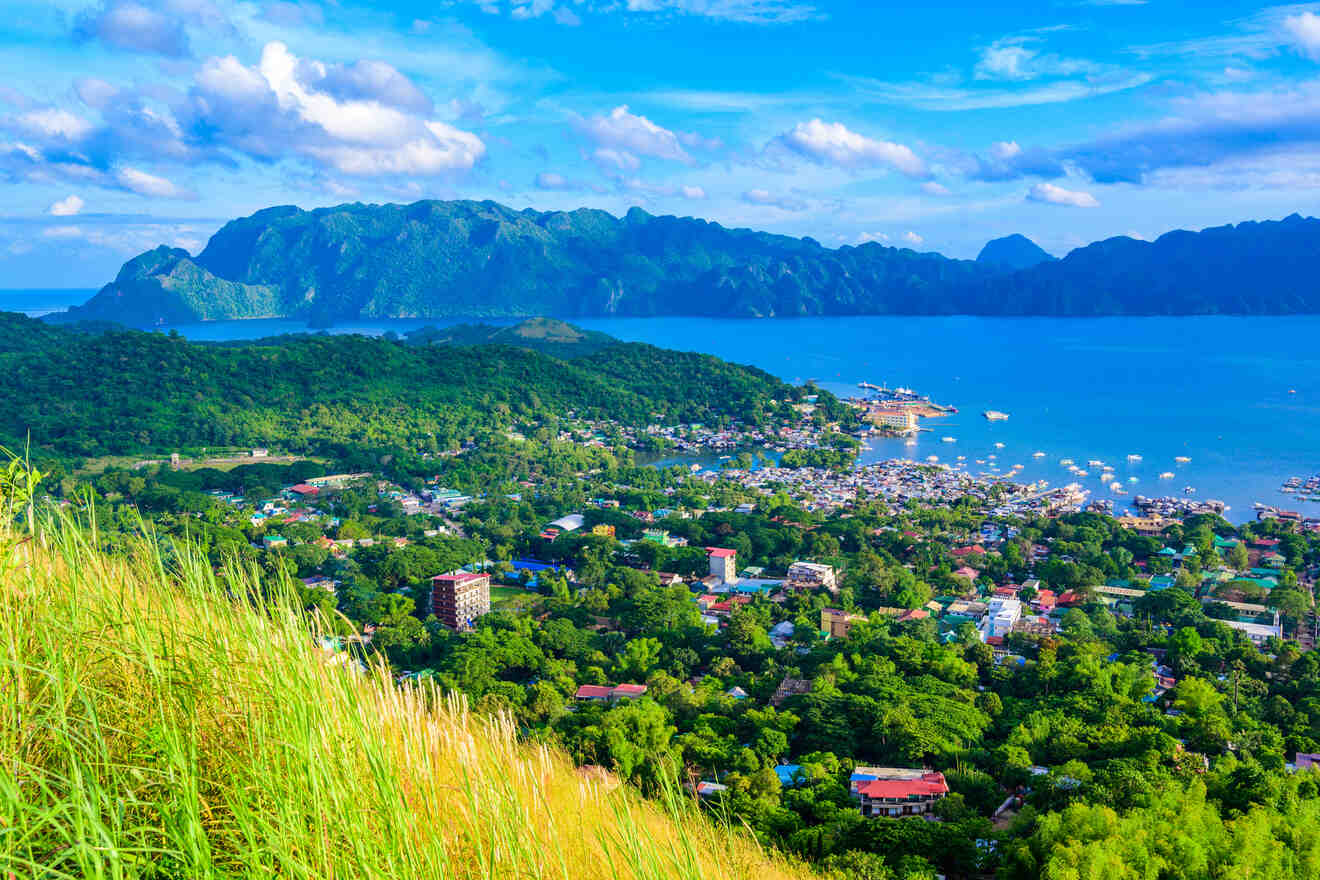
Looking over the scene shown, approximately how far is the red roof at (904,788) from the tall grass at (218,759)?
13.6ft

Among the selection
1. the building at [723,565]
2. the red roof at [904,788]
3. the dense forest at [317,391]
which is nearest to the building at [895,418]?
the dense forest at [317,391]

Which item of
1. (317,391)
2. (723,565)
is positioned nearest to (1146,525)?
(723,565)

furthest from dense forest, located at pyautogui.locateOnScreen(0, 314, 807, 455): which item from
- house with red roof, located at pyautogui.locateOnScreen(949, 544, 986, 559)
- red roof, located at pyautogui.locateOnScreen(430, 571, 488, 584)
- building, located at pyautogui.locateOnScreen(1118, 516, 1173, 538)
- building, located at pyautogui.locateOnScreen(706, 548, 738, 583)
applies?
house with red roof, located at pyautogui.locateOnScreen(949, 544, 986, 559)

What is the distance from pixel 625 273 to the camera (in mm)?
78125

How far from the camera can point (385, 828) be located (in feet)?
4.42

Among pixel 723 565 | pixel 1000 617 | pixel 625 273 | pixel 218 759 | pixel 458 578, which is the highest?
pixel 625 273

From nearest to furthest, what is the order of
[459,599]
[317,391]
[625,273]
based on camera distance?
[459,599], [317,391], [625,273]

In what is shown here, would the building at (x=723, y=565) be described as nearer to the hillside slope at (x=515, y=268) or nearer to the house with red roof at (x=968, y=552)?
the house with red roof at (x=968, y=552)

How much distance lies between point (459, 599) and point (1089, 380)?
2983 cm

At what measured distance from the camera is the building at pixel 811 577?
10.8 m

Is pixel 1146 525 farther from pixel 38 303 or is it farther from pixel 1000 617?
pixel 38 303

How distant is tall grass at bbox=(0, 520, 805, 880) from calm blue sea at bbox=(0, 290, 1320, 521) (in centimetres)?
1683

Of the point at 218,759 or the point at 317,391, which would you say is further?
the point at 317,391

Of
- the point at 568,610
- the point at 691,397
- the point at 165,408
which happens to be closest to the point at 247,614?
the point at 568,610
